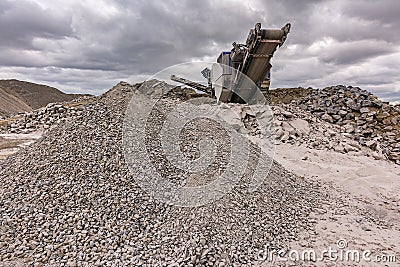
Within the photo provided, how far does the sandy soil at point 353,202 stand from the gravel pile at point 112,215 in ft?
0.94

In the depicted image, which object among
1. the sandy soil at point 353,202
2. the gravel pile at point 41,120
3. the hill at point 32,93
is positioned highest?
the hill at point 32,93

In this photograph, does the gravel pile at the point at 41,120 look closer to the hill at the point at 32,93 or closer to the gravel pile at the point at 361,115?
the gravel pile at the point at 361,115

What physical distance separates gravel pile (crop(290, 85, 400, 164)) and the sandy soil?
4.46 feet

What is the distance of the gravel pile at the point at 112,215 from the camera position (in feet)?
9.87

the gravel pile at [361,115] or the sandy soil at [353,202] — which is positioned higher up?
the gravel pile at [361,115]

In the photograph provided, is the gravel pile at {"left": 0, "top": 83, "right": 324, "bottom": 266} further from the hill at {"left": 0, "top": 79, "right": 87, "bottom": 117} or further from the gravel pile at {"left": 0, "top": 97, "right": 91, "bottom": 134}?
the hill at {"left": 0, "top": 79, "right": 87, "bottom": 117}

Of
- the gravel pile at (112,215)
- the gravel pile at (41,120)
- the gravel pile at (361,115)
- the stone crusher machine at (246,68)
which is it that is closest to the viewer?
the gravel pile at (112,215)

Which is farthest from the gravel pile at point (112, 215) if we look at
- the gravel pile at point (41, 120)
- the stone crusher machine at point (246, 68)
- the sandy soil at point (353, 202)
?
the gravel pile at point (41, 120)

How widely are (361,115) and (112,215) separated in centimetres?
866

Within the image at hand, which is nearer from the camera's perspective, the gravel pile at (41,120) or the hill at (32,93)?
the gravel pile at (41,120)

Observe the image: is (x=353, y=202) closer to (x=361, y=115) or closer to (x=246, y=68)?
(x=246, y=68)

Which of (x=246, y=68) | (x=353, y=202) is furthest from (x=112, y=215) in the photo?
(x=246, y=68)

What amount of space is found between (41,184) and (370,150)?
24.6ft

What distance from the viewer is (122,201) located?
3.52 meters
